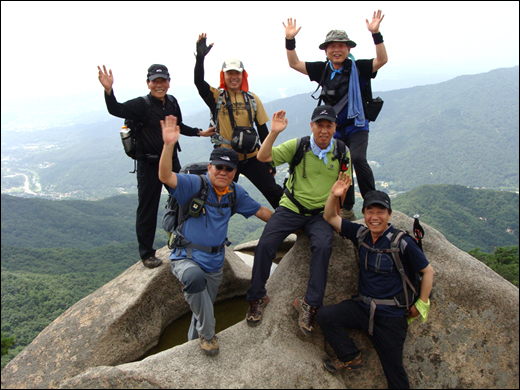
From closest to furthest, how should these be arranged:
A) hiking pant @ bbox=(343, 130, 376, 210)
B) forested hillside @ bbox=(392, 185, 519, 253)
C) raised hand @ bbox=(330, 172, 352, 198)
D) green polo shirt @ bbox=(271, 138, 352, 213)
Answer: raised hand @ bbox=(330, 172, 352, 198) < green polo shirt @ bbox=(271, 138, 352, 213) < hiking pant @ bbox=(343, 130, 376, 210) < forested hillside @ bbox=(392, 185, 519, 253)

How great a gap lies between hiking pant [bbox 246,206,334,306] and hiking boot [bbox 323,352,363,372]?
0.84 m

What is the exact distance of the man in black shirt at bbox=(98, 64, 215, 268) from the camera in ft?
20.9

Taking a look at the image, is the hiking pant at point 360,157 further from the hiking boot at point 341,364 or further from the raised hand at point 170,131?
the raised hand at point 170,131

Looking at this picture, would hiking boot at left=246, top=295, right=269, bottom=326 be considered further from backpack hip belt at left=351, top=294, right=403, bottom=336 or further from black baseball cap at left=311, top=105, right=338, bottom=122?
black baseball cap at left=311, top=105, right=338, bottom=122

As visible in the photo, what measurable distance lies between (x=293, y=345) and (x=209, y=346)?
127 cm

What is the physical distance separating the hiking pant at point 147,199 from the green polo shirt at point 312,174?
2558 millimetres

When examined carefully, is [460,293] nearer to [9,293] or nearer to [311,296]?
[311,296]

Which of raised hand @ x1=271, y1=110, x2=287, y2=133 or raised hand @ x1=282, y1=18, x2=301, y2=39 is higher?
raised hand @ x1=282, y1=18, x2=301, y2=39

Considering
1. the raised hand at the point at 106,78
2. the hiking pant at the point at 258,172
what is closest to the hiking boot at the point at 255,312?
the hiking pant at the point at 258,172

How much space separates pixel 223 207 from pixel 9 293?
7568 cm

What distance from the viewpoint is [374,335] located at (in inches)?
192

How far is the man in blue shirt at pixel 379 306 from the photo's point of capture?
472 cm

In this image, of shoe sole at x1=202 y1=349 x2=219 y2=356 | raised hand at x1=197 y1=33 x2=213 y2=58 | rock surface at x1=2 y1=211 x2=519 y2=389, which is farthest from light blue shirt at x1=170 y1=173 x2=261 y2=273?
raised hand at x1=197 y1=33 x2=213 y2=58

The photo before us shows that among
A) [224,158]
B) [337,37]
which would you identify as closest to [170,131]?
[224,158]
